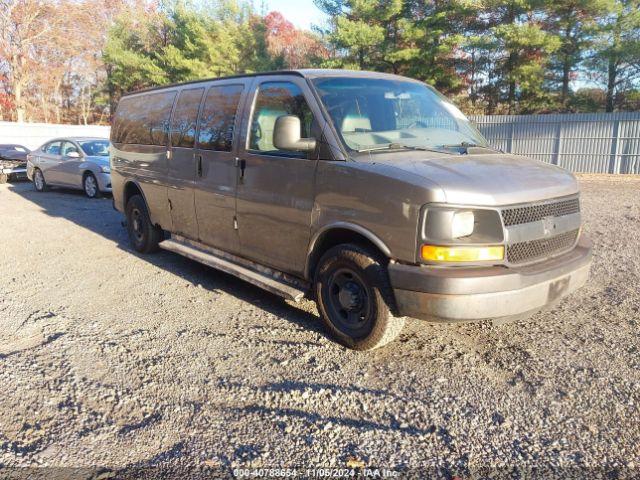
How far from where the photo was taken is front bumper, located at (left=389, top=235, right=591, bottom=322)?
324 centimetres

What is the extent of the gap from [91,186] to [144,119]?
707 cm

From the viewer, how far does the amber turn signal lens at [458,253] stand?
3.30 m

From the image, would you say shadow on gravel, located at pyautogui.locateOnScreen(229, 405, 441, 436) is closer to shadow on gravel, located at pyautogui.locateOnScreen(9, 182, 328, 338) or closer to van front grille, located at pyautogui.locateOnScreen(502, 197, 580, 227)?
shadow on gravel, located at pyautogui.locateOnScreen(9, 182, 328, 338)

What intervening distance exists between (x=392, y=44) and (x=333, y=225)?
25.2 metres

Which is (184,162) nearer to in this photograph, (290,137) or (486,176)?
(290,137)

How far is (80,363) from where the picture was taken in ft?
12.5

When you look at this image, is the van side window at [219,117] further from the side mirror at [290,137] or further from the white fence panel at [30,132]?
the white fence panel at [30,132]

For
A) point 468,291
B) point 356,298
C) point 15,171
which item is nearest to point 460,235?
point 468,291

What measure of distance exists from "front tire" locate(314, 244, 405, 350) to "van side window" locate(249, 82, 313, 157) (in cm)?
99

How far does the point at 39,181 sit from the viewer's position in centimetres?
1464

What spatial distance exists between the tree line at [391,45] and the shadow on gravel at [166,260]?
15992mm

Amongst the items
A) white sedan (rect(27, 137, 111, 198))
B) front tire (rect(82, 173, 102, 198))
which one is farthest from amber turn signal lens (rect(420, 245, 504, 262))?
front tire (rect(82, 173, 102, 198))

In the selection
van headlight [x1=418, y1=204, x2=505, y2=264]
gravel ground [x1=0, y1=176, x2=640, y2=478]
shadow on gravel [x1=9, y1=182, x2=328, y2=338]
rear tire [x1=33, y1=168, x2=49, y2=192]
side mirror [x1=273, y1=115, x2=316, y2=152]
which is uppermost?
side mirror [x1=273, y1=115, x2=316, y2=152]

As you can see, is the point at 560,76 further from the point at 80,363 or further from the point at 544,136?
the point at 80,363
